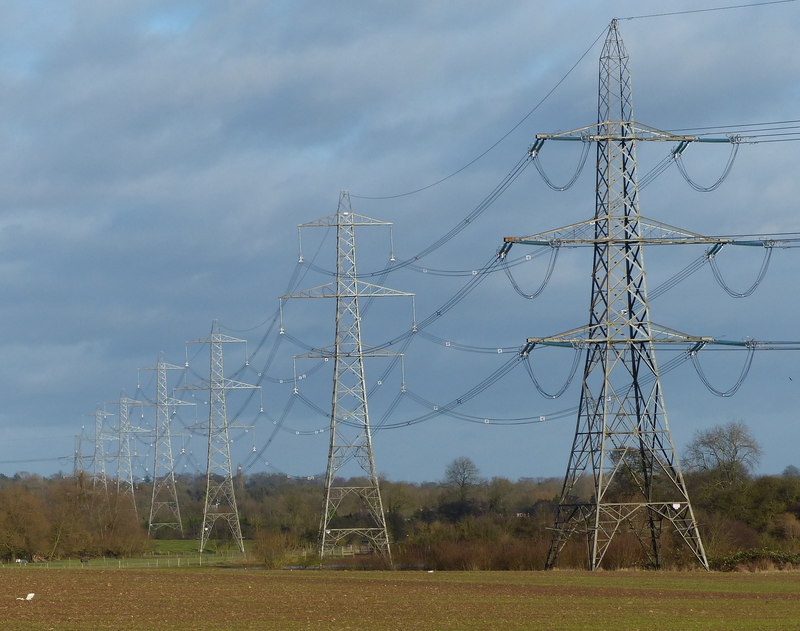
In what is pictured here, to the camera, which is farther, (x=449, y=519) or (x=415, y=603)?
(x=449, y=519)

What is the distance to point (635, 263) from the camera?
159ft

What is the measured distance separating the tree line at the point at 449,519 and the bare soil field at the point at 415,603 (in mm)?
11109

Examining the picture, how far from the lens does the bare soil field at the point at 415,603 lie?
1065 inches

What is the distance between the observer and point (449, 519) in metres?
109

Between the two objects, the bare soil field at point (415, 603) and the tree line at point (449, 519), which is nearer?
the bare soil field at point (415, 603)

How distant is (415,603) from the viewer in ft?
112

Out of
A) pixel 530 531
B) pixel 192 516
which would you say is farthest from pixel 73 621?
pixel 192 516

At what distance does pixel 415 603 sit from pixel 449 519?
248 ft

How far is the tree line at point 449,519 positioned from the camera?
206 feet

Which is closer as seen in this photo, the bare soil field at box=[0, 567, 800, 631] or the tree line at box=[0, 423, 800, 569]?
the bare soil field at box=[0, 567, 800, 631]

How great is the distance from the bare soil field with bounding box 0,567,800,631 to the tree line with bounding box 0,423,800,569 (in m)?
11.1

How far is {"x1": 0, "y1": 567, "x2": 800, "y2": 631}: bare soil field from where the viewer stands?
1065 inches

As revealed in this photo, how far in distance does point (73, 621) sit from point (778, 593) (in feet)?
77.8

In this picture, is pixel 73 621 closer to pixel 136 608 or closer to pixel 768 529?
pixel 136 608
